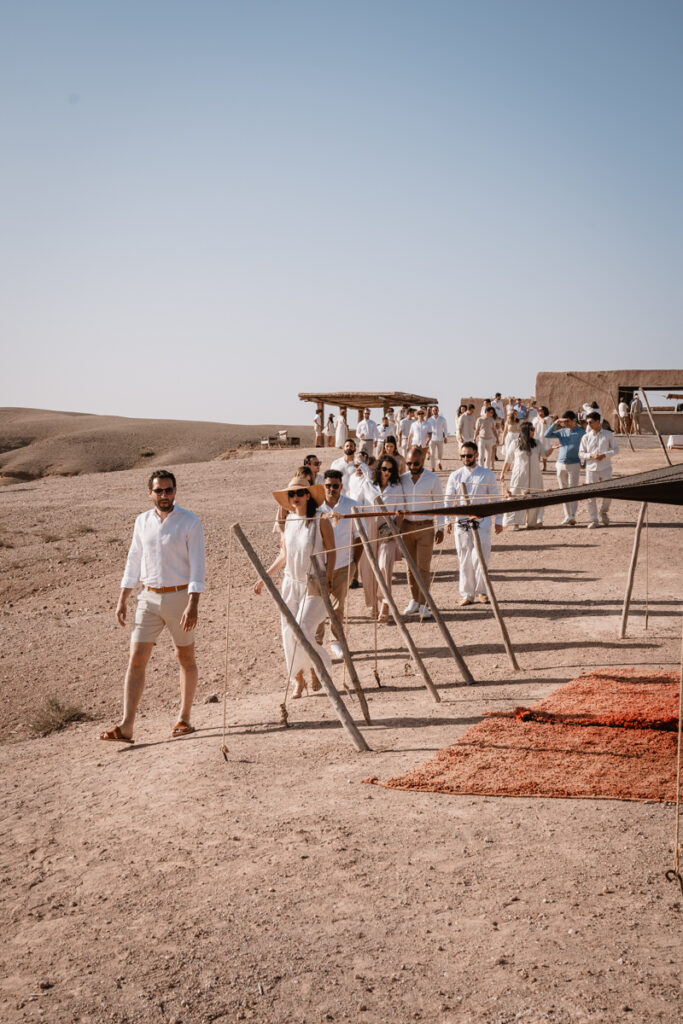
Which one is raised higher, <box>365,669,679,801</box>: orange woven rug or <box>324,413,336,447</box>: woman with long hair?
<box>324,413,336,447</box>: woman with long hair

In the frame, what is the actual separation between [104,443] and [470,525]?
79080 mm

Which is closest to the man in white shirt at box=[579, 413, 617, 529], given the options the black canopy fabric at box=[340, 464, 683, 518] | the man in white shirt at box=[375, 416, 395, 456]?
the black canopy fabric at box=[340, 464, 683, 518]

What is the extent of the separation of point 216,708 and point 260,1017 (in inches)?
193

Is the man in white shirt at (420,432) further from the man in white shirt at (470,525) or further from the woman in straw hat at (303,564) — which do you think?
the woman in straw hat at (303,564)

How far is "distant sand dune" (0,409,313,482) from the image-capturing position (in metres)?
73.6

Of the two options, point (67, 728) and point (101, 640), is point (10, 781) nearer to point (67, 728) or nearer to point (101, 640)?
point (67, 728)

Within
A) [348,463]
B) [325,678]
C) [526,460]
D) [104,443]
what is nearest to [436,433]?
[526,460]

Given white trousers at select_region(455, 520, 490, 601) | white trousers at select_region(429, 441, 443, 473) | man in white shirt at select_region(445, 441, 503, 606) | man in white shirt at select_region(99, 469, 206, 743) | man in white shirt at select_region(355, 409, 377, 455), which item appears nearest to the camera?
man in white shirt at select_region(99, 469, 206, 743)

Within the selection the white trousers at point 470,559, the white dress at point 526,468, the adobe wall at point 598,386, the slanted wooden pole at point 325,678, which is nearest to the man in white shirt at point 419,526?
the white trousers at point 470,559

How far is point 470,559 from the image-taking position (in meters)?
11.3

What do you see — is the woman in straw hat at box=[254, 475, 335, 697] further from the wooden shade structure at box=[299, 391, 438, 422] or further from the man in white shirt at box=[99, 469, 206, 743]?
the wooden shade structure at box=[299, 391, 438, 422]

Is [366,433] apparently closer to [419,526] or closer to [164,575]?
[419,526]

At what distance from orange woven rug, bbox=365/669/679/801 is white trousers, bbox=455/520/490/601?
3.69m

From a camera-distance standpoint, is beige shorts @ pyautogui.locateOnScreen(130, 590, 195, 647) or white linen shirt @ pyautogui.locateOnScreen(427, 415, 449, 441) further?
white linen shirt @ pyautogui.locateOnScreen(427, 415, 449, 441)
